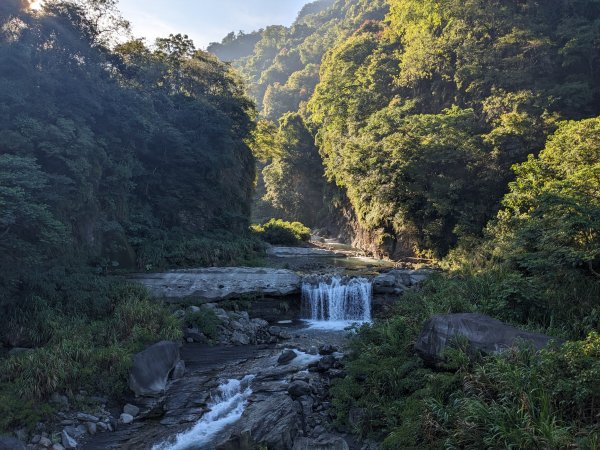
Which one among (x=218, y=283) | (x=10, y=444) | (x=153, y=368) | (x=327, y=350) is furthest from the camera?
(x=218, y=283)

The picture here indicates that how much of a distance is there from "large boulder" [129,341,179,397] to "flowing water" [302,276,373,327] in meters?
7.86

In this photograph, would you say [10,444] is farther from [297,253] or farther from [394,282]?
[297,253]

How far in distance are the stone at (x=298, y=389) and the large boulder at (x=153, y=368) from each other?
357 centimetres

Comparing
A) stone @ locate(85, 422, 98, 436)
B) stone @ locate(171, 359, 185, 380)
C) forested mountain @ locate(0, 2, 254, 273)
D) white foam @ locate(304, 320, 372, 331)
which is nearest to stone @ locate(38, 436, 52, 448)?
Answer: stone @ locate(85, 422, 98, 436)

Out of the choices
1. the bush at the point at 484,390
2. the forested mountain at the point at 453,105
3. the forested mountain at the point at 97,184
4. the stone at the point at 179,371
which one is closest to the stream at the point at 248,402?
the stone at the point at 179,371

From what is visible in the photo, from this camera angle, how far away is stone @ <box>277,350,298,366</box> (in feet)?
41.9

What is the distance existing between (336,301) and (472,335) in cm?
1076

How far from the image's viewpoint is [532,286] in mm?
10898

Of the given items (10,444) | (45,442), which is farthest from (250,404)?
(10,444)

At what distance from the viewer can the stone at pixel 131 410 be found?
983cm

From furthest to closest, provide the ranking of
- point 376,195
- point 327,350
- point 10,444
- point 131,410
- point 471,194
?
point 376,195, point 471,194, point 327,350, point 131,410, point 10,444

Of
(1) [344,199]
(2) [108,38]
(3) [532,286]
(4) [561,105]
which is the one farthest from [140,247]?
(1) [344,199]

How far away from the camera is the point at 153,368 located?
11.3 metres

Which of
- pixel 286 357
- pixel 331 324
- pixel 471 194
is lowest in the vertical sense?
pixel 331 324
